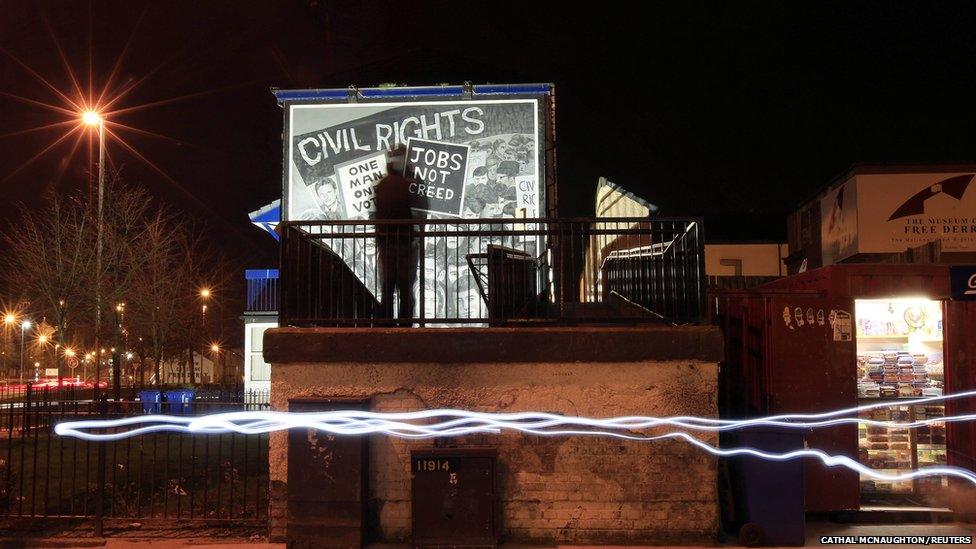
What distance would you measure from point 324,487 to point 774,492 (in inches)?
166

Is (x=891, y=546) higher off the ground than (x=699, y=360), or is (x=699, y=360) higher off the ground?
(x=699, y=360)

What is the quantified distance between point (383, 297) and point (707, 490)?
3.93 m

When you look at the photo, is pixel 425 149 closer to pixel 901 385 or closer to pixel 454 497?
pixel 454 497

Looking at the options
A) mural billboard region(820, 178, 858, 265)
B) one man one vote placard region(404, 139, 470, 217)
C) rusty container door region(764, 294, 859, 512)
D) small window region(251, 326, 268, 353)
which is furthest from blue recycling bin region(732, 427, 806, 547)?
small window region(251, 326, 268, 353)

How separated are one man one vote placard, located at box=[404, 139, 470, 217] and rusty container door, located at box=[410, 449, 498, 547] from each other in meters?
5.97

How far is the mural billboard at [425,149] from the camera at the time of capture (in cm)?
1152

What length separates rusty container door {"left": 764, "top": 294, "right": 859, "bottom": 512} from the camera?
280 inches

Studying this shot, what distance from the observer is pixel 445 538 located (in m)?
6.20

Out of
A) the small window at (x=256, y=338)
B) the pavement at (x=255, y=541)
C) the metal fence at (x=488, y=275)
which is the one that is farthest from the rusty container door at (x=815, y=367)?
the small window at (x=256, y=338)

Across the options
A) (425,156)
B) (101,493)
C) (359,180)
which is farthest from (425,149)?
(101,493)

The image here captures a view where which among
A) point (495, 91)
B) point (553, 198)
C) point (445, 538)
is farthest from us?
point (553, 198)

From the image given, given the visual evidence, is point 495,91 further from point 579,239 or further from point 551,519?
point 551,519

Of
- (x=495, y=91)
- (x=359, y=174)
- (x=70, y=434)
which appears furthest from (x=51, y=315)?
(x=495, y=91)

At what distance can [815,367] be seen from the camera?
23.7 ft
